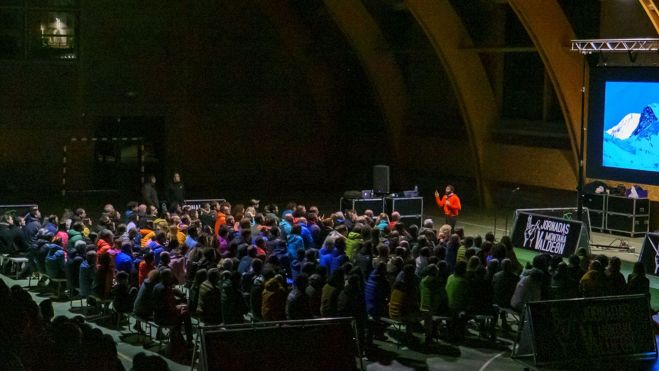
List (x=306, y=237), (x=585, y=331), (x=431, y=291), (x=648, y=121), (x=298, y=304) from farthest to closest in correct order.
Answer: (x=648, y=121) < (x=306, y=237) < (x=431, y=291) < (x=298, y=304) < (x=585, y=331)

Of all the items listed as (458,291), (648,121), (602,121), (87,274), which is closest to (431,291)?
(458,291)

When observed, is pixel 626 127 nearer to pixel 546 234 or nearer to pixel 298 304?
pixel 546 234

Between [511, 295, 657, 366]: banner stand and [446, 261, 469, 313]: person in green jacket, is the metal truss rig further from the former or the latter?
[511, 295, 657, 366]: banner stand

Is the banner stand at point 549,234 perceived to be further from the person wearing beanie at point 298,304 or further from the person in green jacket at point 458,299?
the person wearing beanie at point 298,304

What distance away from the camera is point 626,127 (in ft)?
86.7

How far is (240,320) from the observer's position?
14508 millimetres

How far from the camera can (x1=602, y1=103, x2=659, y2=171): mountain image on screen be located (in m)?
25.6

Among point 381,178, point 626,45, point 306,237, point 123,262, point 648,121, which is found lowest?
point 123,262

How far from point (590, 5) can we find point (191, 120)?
1412cm

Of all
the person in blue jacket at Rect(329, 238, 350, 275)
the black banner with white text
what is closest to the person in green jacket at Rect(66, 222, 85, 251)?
the person in blue jacket at Rect(329, 238, 350, 275)

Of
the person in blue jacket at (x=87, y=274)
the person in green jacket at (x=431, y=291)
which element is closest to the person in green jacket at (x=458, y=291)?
the person in green jacket at (x=431, y=291)

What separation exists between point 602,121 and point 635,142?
4.10ft

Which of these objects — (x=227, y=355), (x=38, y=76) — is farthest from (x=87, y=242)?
(x=38, y=76)

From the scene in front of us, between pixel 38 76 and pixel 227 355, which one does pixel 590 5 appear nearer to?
pixel 38 76
